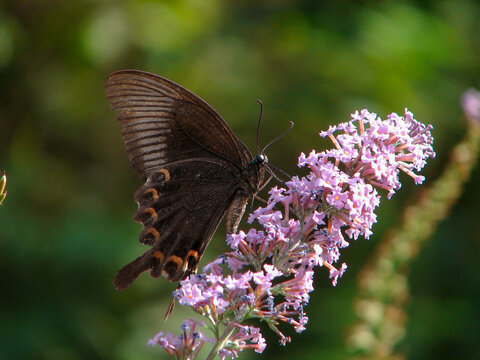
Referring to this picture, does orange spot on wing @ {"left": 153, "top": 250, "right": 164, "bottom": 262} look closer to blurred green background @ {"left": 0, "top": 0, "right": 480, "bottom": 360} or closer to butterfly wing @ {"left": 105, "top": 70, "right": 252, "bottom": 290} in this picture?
butterfly wing @ {"left": 105, "top": 70, "right": 252, "bottom": 290}

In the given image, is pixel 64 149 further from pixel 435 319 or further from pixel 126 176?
pixel 435 319

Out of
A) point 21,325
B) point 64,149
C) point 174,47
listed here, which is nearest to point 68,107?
point 64,149

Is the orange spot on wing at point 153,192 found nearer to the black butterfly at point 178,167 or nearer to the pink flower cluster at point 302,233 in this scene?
the black butterfly at point 178,167

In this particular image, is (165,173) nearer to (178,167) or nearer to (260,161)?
(178,167)

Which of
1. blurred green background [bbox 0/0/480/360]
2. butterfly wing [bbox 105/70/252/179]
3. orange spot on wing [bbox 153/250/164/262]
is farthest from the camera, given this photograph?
blurred green background [bbox 0/0/480/360]

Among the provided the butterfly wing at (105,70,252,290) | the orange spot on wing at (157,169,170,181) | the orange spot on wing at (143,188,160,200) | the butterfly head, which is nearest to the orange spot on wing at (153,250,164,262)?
the butterfly wing at (105,70,252,290)

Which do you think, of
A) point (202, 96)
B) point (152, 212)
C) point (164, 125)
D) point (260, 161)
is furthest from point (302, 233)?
point (202, 96)
